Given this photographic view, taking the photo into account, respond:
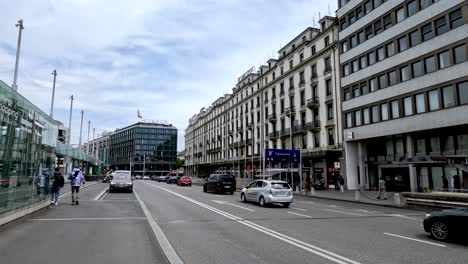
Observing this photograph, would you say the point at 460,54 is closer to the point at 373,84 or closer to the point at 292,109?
the point at 373,84

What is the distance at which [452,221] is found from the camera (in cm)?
912

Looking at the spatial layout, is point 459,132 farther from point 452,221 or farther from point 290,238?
point 290,238

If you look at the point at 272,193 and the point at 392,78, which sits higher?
the point at 392,78

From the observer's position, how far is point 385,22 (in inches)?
1344

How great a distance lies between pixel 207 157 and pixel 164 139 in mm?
69565

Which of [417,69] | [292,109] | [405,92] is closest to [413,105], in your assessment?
[405,92]

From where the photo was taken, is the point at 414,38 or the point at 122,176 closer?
the point at 122,176

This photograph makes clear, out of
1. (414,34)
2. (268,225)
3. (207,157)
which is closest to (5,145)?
(268,225)

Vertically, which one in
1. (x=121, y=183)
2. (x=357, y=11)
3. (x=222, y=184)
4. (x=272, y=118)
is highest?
(x=357, y=11)

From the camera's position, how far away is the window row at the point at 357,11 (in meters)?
35.8

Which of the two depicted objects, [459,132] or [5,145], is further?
[459,132]

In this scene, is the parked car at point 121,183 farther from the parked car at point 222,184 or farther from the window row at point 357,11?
the window row at point 357,11

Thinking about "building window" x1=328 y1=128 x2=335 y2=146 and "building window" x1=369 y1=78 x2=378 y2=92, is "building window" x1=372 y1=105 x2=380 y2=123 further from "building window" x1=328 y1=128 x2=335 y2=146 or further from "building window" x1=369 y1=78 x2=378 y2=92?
"building window" x1=328 y1=128 x2=335 y2=146

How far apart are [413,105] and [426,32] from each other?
6.26m
